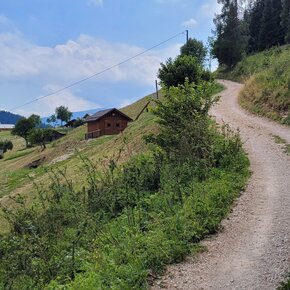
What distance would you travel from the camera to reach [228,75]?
52250 mm

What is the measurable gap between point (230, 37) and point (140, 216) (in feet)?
166

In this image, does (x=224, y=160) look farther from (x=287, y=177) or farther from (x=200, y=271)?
(x=200, y=271)

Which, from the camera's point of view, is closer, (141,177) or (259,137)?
(141,177)

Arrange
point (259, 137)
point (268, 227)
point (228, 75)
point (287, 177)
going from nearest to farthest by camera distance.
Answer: point (268, 227) → point (287, 177) → point (259, 137) → point (228, 75)

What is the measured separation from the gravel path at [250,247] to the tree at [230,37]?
4546 centimetres

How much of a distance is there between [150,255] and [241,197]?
3.56 metres

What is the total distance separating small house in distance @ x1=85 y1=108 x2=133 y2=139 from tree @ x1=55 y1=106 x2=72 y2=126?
6387 cm

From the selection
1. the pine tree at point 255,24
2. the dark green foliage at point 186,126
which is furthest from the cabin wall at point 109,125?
the dark green foliage at point 186,126

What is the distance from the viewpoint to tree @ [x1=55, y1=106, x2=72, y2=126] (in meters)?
110

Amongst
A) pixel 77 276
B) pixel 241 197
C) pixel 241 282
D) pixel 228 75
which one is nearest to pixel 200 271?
pixel 241 282

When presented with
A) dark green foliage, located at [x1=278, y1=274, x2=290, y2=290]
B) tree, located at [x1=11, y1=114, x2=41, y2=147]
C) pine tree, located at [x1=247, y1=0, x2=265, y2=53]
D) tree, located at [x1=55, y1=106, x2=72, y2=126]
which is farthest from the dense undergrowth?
tree, located at [x1=55, y1=106, x2=72, y2=126]

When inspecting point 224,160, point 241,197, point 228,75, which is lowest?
point 241,197

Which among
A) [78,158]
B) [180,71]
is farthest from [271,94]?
[78,158]

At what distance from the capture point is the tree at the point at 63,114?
360 feet
